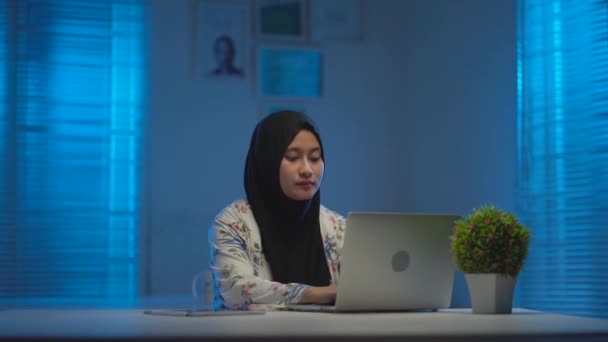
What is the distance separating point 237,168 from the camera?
16.0ft

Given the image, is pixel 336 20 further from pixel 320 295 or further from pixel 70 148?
pixel 320 295

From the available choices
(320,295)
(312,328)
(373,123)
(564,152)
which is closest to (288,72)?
(373,123)

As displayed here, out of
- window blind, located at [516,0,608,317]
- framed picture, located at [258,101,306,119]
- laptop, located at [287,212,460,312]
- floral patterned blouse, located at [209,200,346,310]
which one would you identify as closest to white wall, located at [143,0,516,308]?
framed picture, located at [258,101,306,119]

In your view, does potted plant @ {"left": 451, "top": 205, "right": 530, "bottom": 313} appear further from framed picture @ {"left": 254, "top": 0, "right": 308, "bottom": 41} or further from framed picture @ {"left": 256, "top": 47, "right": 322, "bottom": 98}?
framed picture @ {"left": 254, "top": 0, "right": 308, "bottom": 41}

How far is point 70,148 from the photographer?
4.70 meters

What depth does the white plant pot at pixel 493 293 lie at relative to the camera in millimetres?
1914

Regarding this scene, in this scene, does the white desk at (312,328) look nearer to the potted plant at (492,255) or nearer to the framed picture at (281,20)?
the potted plant at (492,255)

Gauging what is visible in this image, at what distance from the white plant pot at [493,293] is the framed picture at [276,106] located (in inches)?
120

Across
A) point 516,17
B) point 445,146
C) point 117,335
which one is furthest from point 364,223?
point 445,146

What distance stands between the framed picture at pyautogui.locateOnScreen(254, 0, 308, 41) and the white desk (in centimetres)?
344

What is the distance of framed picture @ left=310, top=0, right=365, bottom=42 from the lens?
5059 millimetres

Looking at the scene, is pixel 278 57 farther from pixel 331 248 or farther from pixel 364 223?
pixel 364 223

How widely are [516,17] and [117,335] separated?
131 inches

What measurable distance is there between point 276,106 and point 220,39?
500mm
